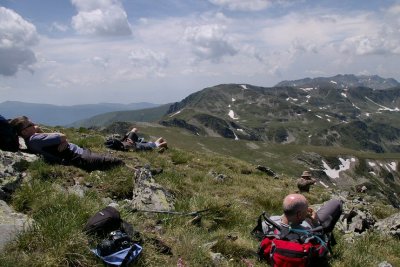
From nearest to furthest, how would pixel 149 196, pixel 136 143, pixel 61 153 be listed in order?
pixel 149 196
pixel 61 153
pixel 136 143

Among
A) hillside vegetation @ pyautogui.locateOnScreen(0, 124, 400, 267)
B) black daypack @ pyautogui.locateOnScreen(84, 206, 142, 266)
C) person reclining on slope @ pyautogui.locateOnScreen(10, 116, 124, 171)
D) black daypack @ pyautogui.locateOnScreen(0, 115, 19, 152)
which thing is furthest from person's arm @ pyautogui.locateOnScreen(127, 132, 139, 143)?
black daypack @ pyautogui.locateOnScreen(84, 206, 142, 266)

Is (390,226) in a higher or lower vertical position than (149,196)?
lower

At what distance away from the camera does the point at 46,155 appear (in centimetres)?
1277

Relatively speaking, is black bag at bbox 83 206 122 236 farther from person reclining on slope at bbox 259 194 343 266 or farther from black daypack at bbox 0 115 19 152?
black daypack at bbox 0 115 19 152

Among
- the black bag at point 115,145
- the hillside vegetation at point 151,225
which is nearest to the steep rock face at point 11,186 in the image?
the hillside vegetation at point 151,225

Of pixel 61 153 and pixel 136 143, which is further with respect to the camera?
pixel 136 143

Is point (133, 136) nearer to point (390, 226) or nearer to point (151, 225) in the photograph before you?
point (151, 225)

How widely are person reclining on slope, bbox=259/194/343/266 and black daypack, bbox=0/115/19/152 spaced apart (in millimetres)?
8368

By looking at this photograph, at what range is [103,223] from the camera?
6.76m

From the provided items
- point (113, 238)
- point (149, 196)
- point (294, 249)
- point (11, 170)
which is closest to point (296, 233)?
point (294, 249)

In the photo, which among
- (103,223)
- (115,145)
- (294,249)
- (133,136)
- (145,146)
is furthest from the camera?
(133,136)

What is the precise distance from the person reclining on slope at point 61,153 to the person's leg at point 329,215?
699 centimetres

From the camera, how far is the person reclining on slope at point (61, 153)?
42.1ft

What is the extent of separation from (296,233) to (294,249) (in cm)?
55
